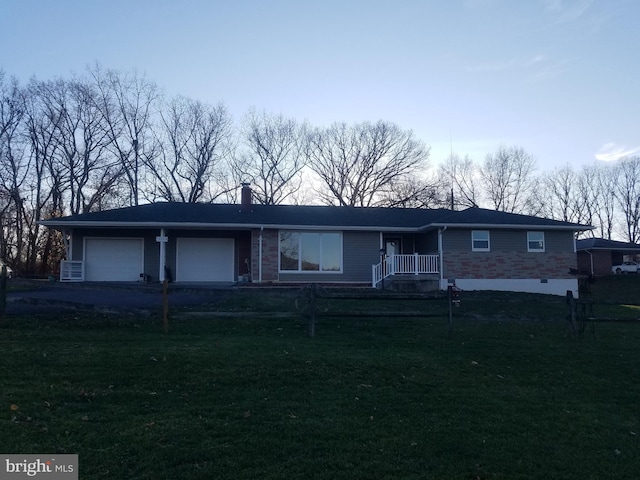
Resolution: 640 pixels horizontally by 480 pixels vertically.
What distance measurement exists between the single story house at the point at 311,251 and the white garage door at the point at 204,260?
0.04 m

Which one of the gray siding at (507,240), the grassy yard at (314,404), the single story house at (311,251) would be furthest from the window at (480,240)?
the grassy yard at (314,404)

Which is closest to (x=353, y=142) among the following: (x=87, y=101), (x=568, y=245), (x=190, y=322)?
(x=87, y=101)

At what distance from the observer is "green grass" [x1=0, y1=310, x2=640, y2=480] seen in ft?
13.6

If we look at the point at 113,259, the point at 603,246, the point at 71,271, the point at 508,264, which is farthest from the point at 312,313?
the point at 603,246

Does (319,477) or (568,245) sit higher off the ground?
(568,245)

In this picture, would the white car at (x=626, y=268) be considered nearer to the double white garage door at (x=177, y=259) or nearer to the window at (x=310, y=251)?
the window at (x=310, y=251)

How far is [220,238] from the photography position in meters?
22.0

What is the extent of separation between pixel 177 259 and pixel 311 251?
5555 millimetres

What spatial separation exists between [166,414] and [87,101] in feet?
121

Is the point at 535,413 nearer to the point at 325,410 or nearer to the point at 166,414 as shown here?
the point at 325,410

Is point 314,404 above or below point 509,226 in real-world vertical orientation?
below

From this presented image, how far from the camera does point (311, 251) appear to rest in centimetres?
2189

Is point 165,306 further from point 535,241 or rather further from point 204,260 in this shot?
point 535,241

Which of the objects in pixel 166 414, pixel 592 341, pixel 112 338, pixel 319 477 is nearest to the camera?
pixel 319 477
